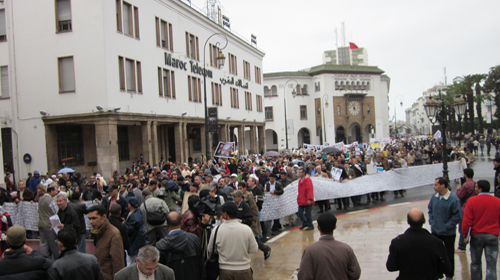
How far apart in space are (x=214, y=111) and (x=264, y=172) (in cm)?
1164

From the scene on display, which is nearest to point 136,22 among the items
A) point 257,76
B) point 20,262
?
point 20,262

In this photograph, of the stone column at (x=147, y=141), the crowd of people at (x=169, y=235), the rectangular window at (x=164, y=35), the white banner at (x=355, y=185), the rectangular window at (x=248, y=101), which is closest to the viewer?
the crowd of people at (x=169, y=235)

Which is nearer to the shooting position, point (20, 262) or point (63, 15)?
point (20, 262)

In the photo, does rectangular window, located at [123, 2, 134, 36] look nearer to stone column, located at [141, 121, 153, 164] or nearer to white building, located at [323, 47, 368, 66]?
stone column, located at [141, 121, 153, 164]

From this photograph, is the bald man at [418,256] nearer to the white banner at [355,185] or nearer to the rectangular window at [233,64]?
the white banner at [355,185]

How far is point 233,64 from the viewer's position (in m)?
42.2

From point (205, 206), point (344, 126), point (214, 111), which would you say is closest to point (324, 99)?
point (344, 126)

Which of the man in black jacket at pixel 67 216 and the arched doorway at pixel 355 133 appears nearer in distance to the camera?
the man in black jacket at pixel 67 216

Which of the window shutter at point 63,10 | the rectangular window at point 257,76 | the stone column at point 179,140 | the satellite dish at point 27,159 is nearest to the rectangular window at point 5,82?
the satellite dish at point 27,159

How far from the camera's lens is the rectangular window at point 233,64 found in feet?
136

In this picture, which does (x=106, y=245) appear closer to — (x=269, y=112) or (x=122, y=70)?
(x=122, y=70)

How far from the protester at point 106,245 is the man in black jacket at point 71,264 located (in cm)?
107

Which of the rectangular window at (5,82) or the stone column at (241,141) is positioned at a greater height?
the rectangular window at (5,82)

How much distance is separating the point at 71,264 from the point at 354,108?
7146 cm
